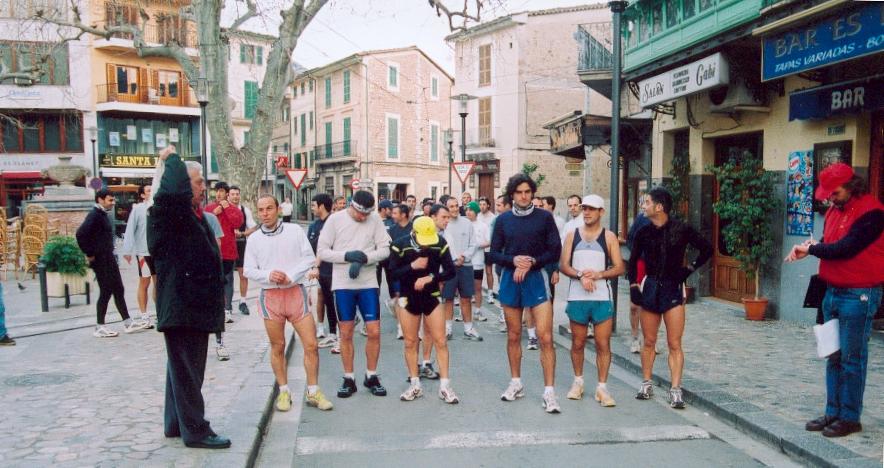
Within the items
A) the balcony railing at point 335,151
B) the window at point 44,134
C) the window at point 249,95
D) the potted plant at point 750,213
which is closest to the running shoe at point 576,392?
the potted plant at point 750,213

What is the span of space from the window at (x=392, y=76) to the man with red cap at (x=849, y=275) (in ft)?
144

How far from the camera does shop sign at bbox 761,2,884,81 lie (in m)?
7.56

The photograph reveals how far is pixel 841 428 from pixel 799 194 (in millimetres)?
5839

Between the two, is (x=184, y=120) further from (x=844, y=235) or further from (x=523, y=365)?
(x=844, y=235)

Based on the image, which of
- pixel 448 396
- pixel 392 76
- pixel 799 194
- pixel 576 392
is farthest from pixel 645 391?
pixel 392 76

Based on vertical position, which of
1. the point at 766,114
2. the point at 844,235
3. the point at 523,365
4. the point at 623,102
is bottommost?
the point at 523,365

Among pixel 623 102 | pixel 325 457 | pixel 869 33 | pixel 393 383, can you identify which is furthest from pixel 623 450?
pixel 623 102

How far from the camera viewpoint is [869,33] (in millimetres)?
7594

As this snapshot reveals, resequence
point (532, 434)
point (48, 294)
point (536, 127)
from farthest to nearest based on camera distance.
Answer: point (536, 127) < point (48, 294) < point (532, 434)

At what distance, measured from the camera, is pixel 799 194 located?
1004 centimetres

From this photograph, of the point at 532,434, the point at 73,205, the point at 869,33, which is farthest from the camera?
the point at 73,205

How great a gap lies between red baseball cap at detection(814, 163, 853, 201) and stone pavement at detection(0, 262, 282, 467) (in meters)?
4.40

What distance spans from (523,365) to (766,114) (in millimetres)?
6075

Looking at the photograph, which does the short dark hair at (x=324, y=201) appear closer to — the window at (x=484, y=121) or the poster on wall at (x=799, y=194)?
the poster on wall at (x=799, y=194)
